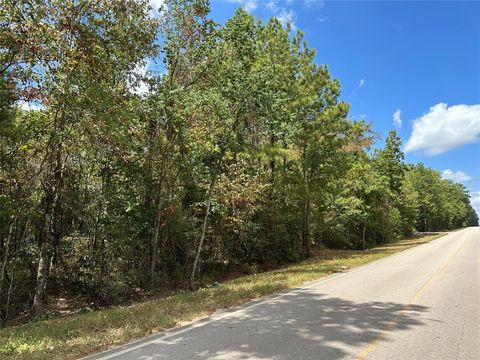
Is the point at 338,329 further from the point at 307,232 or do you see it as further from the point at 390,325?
the point at 307,232

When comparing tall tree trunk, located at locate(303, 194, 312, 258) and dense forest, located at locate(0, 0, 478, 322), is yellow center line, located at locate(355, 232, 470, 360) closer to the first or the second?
dense forest, located at locate(0, 0, 478, 322)

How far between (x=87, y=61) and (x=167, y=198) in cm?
761

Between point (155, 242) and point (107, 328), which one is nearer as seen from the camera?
point (107, 328)

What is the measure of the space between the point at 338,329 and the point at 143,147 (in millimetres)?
11217

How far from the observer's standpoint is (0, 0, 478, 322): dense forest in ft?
37.3

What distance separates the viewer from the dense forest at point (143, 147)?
11.4 meters

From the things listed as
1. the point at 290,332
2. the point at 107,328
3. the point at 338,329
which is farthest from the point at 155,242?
the point at 338,329

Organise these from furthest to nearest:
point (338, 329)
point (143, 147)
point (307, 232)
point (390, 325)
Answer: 1. point (307, 232)
2. point (143, 147)
3. point (390, 325)
4. point (338, 329)

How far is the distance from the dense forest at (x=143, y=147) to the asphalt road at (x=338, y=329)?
Result: 6993 mm

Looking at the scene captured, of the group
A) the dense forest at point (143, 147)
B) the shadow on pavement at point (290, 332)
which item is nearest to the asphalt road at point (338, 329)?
the shadow on pavement at point (290, 332)

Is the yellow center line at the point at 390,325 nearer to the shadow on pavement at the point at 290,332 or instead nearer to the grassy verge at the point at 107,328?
the shadow on pavement at the point at 290,332

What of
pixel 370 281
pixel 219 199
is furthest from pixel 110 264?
pixel 370 281

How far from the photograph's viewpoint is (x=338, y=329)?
7020 mm

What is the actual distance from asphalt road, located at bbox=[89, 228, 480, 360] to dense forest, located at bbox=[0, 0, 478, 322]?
6993mm
